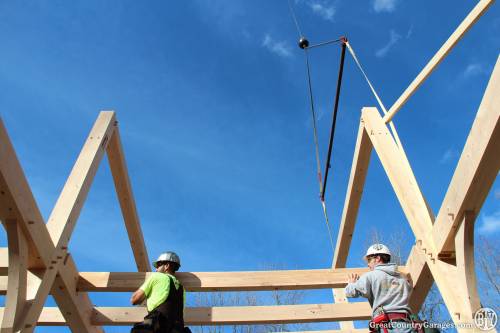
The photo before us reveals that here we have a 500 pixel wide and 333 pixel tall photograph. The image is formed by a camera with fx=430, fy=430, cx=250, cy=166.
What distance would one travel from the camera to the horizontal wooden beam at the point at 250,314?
3.74 meters

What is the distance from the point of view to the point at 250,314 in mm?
3812

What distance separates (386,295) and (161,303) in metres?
1.57

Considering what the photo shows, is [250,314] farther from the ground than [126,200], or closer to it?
closer to it

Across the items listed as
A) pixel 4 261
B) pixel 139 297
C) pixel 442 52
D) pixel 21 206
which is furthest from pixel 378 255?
pixel 4 261

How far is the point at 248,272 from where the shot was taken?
3725 mm

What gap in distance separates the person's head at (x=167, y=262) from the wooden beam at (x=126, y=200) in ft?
3.66

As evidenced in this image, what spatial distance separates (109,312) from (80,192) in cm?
136

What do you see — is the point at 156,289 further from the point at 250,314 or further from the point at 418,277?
the point at 418,277

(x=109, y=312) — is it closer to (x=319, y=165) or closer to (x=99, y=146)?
A: (x=99, y=146)

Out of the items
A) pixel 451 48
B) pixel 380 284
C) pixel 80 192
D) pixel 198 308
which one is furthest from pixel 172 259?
pixel 451 48

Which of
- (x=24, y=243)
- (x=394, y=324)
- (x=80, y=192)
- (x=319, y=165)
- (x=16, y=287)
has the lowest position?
(x=394, y=324)

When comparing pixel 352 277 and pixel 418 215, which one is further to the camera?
pixel 352 277

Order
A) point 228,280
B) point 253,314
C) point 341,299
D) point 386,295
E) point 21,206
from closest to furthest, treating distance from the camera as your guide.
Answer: point 21,206, point 386,295, point 228,280, point 253,314, point 341,299

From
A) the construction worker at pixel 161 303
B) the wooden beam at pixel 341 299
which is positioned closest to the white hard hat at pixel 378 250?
the construction worker at pixel 161 303
